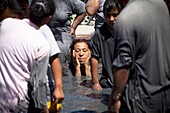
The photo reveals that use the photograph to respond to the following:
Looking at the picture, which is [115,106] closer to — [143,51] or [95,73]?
[143,51]

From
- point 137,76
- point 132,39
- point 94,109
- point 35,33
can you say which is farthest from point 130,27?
point 94,109

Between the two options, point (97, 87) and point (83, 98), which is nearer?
point (83, 98)

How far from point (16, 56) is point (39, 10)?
0.47 meters

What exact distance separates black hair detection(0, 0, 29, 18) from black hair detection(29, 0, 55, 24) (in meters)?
0.07

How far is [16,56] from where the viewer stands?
13.3ft

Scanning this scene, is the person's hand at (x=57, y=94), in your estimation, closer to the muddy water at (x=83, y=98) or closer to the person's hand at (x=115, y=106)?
the person's hand at (x=115, y=106)

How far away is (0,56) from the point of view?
4102 millimetres

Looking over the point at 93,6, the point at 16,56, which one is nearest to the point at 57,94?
the point at 16,56

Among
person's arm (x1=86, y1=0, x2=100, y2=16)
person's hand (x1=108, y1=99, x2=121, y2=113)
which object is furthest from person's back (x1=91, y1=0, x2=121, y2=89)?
person's hand (x1=108, y1=99, x2=121, y2=113)

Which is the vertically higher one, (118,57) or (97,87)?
(118,57)

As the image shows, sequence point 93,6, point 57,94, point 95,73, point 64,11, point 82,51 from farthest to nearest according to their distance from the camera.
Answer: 1. point 64,11
2. point 82,51
3. point 93,6
4. point 95,73
5. point 57,94

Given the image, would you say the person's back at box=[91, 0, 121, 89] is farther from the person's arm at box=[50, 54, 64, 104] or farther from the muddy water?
the person's arm at box=[50, 54, 64, 104]

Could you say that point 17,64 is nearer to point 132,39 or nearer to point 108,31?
point 132,39

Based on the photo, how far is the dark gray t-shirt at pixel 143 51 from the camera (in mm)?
3799
